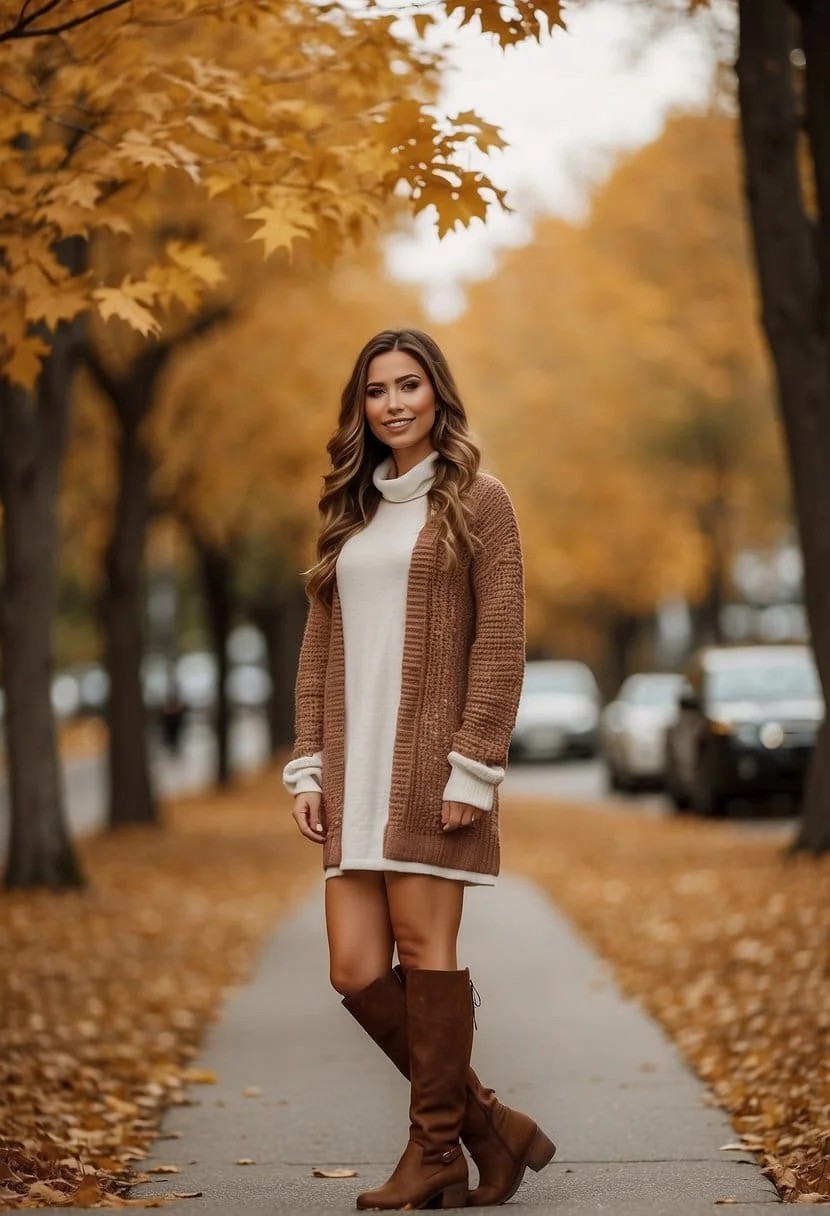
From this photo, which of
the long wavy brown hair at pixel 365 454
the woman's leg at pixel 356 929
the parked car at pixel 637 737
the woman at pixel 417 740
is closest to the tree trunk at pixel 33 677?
the long wavy brown hair at pixel 365 454

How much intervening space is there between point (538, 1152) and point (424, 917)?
0.71 m

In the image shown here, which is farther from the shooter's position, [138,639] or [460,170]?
[138,639]

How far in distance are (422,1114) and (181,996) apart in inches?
203

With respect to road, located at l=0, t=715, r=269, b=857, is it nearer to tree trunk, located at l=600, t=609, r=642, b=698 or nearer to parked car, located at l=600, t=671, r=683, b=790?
parked car, located at l=600, t=671, r=683, b=790

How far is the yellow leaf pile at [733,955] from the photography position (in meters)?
6.35

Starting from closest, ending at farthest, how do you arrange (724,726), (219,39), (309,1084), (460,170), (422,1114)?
(422,1114) < (460,170) < (309,1084) < (219,39) < (724,726)

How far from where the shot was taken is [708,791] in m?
20.5

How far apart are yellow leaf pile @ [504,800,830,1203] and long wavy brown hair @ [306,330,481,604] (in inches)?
77.8

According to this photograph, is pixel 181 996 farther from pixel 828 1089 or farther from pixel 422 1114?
pixel 422 1114

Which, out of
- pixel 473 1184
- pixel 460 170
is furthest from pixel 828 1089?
pixel 460 170

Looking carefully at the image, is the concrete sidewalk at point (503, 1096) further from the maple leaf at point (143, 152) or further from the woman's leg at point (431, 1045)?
the maple leaf at point (143, 152)

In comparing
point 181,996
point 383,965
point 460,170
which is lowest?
point 181,996

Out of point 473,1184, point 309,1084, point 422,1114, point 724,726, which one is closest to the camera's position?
point 422,1114

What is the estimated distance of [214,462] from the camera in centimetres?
2100
